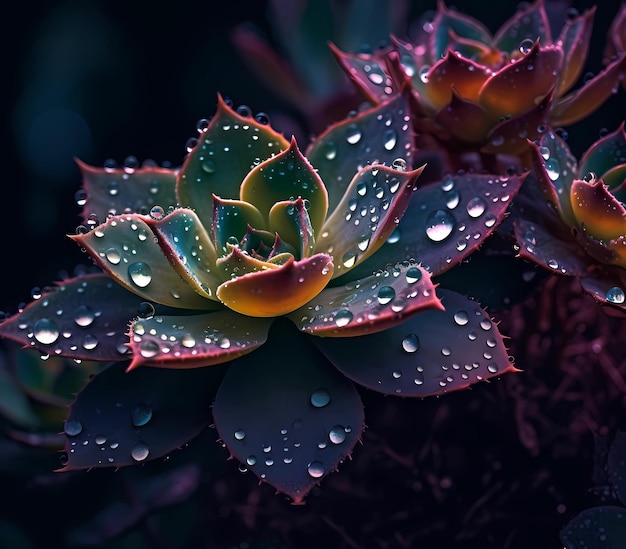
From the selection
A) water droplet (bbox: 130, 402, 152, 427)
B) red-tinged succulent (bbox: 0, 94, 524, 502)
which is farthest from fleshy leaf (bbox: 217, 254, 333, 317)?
water droplet (bbox: 130, 402, 152, 427)

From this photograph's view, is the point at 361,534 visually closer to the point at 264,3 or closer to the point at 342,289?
the point at 342,289

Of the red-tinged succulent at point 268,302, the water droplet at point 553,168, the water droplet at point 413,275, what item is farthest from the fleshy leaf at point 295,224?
the water droplet at point 553,168

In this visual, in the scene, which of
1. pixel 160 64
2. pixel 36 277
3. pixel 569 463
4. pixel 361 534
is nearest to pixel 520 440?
pixel 569 463

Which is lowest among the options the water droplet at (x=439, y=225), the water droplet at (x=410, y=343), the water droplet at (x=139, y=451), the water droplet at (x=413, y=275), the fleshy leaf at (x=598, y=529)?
the fleshy leaf at (x=598, y=529)

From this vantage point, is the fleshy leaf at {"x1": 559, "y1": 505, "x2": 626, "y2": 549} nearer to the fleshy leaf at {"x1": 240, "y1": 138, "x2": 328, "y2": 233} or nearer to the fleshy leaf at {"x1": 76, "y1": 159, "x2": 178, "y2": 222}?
the fleshy leaf at {"x1": 240, "y1": 138, "x2": 328, "y2": 233}

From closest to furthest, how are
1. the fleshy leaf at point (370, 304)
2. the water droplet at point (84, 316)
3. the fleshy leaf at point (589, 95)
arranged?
1. the fleshy leaf at point (370, 304)
2. the water droplet at point (84, 316)
3. the fleshy leaf at point (589, 95)

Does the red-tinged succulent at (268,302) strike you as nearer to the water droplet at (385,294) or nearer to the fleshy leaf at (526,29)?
the water droplet at (385,294)

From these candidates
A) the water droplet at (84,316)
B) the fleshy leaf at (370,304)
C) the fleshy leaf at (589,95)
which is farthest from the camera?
the fleshy leaf at (589,95)

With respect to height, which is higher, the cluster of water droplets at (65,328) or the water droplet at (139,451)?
the cluster of water droplets at (65,328)

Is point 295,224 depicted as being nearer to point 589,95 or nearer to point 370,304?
point 370,304
